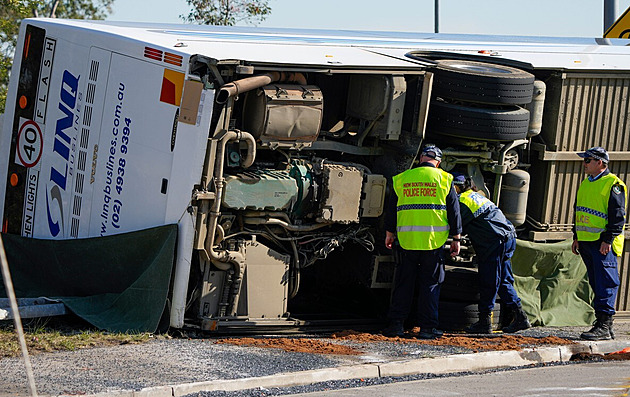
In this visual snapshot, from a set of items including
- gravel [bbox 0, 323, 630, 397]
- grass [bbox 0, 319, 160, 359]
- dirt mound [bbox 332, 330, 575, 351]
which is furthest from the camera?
dirt mound [bbox 332, 330, 575, 351]

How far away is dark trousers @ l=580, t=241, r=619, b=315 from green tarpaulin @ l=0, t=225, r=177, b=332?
12.7 ft

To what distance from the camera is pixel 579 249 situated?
10.5 m

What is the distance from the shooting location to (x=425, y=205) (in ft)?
32.4

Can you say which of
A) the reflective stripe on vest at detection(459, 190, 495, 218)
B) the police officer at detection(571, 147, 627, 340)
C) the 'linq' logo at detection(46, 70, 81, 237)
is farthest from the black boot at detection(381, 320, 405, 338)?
the 'linq' logo at detection(46, 70, 81, 237)

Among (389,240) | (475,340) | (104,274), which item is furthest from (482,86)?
(104,274)

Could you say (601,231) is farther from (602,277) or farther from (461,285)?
(461,285)

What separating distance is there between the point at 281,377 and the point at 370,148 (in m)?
3.23

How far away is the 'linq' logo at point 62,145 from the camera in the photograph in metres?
10.8

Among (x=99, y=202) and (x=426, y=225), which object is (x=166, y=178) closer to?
(x=99, y=202)

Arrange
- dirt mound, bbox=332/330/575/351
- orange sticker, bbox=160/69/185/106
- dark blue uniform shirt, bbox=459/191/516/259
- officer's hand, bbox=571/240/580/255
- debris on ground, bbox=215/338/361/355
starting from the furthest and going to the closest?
officer's hand, bbox=571/240/580/255
dark blue uniform shirt, bbox=459/191/516/259
dirt mound, bbox=332/330/575/351
orange sticker, bbox=160/69/185/106
debris on ground, bbox=215/338/361/355

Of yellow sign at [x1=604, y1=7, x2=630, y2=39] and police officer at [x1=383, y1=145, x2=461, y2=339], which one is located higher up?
yellow sign at [x1=604, y1=7, x2=630, y2=39]

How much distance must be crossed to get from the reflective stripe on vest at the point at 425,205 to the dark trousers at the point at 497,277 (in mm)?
581

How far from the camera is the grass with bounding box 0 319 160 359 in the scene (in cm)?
859

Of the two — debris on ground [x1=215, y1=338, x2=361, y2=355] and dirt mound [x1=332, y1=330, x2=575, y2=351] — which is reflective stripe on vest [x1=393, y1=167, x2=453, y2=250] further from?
debris on ground [x1=215, y1=338, x2=361, y2=355]
